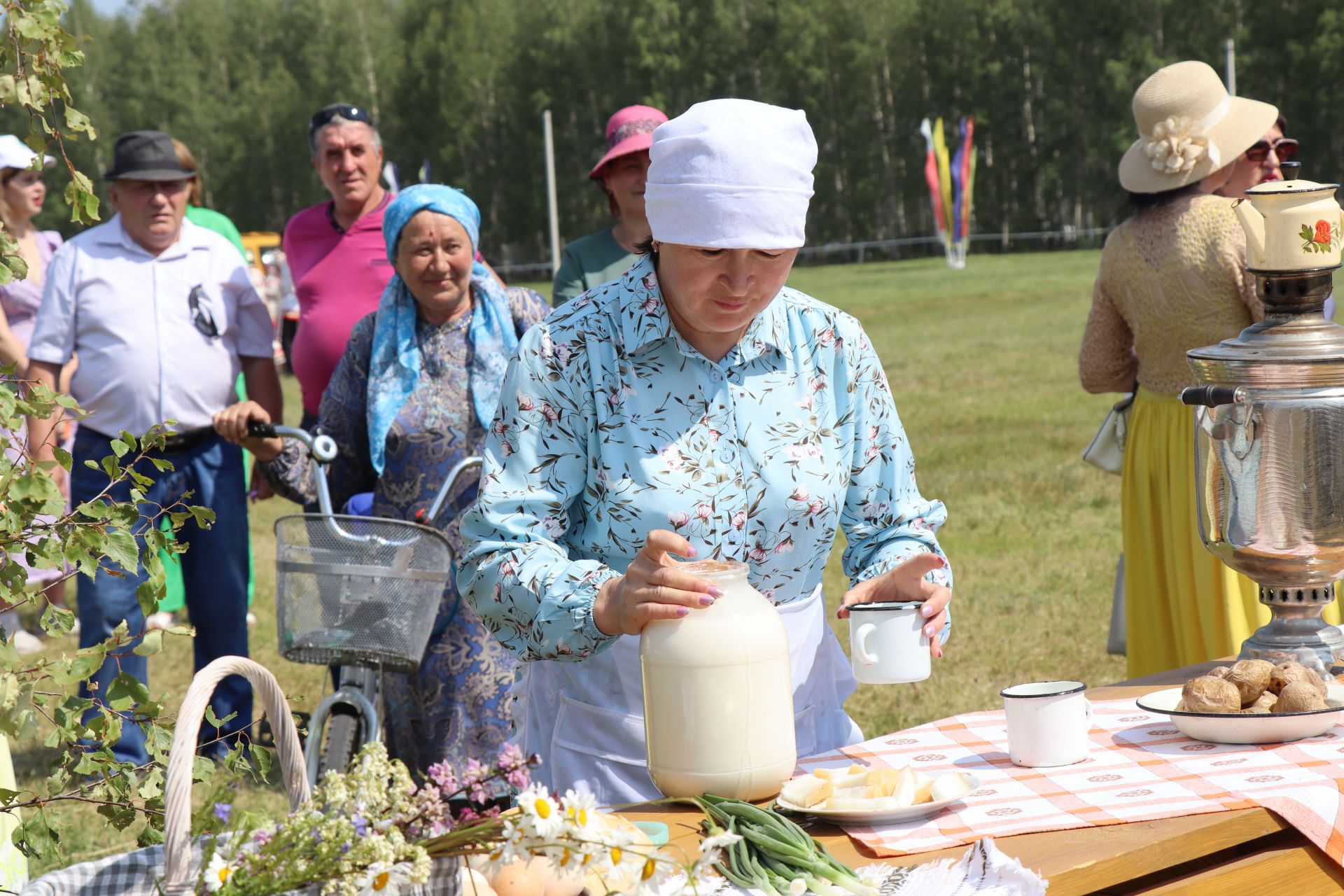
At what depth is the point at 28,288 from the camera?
20.6ft

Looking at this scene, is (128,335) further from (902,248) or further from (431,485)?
(902,248)

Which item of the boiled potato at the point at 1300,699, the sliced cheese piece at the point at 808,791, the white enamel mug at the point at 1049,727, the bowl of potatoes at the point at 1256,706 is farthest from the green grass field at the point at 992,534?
the boiled potato at the point at 1300,699

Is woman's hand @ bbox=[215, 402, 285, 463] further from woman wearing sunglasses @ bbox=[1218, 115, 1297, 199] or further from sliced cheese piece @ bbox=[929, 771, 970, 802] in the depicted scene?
woman wearing sunglasses @ bbox=[1218, 115, 1297, 199]

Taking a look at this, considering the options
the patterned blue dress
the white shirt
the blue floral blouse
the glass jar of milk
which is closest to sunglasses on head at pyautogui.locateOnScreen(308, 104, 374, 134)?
the white shirt

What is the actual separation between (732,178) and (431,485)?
2236 mm

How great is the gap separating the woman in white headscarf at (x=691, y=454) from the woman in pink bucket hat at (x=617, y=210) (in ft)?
7.60

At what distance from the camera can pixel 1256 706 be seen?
6.94 feet

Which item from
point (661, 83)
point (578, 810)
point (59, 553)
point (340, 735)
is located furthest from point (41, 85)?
point (661, 83)

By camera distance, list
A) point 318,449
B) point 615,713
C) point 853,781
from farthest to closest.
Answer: point 318,449 → point 615,713 → point 853,781

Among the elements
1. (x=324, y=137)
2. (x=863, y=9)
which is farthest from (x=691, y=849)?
(x=863, y=9)

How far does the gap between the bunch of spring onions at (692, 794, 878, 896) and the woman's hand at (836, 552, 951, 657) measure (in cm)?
39

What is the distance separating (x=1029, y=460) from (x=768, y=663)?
28.9 feet

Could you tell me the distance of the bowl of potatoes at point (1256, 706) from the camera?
2.04 metres

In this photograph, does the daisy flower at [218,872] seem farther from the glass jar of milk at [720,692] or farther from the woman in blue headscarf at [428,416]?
the woman in blue headscarf at [428,416]
